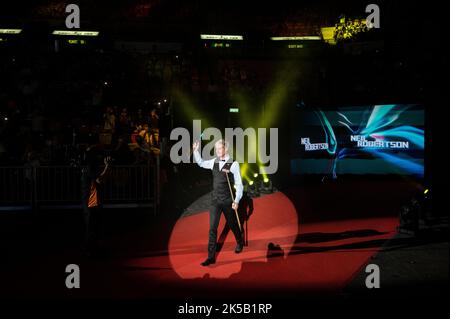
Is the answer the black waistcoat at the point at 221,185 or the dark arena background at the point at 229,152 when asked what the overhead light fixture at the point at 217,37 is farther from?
the black waistcoat at the point at 221,185

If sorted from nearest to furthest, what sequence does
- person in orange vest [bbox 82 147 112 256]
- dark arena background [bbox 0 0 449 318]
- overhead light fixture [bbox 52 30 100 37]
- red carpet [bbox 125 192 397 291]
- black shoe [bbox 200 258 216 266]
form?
1. red carpet [bbox 125 192 397 291]
2. dark arena background [bbox 0 0 449 318]
3. black shoe [bbox 200 258 216 266]
4. person in orange vest [bbox 82 147 112 256]
5. overhead light fixture [bbox 52 30 100 37]

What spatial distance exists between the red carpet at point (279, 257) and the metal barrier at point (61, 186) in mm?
1737

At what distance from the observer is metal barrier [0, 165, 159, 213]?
524 inches

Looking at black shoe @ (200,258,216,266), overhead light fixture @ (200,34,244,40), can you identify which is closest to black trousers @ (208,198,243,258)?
black shoe @ (200,258,216,266)

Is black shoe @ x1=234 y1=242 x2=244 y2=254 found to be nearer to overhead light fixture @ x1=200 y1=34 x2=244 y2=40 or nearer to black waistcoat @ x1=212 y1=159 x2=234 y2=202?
black waistcoat @ x1=212 y1=159 x2=234 y2=202

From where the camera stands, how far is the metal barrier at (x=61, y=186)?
13.3 metres

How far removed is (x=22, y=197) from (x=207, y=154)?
6.57 m

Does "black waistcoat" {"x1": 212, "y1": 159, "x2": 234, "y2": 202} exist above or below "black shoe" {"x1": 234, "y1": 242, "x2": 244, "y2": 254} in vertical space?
above

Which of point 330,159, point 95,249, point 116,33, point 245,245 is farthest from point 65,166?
point 116,33

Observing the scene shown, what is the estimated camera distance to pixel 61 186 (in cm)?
1336

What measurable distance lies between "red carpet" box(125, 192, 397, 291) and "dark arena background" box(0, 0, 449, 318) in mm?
52

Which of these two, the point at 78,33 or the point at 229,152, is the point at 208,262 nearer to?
the point at 229,152

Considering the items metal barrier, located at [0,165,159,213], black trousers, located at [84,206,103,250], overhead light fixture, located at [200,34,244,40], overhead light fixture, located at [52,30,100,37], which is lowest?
black trousers, located at [84,206,103,250]
